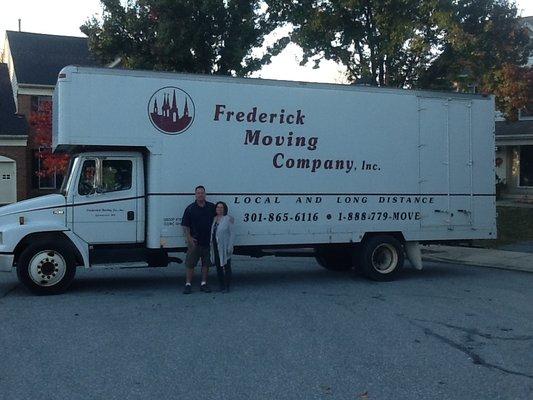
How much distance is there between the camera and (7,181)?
3034 centimetres

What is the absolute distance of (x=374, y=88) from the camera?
484 inches

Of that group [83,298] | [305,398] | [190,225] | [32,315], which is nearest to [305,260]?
[190,225]

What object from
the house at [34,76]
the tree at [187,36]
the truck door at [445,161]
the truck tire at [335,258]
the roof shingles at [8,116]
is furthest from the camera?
the house at [34,76]

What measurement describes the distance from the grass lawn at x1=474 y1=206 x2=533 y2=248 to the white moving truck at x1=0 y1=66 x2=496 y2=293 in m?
5.59

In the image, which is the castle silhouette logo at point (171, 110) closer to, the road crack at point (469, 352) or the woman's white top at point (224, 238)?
the woman's white top at point (224, 238)

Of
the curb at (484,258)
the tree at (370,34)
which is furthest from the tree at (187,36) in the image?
the curb at (484,258)

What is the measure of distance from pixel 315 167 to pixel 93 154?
12.3 ft

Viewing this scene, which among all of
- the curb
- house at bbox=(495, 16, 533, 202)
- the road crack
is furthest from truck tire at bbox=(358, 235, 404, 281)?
house at bbox=(495, 16, 533, 202)

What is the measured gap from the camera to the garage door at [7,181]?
30281mm

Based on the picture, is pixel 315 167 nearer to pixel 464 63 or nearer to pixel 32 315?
pixel 32 315

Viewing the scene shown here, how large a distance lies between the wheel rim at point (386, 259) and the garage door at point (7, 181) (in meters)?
22.3

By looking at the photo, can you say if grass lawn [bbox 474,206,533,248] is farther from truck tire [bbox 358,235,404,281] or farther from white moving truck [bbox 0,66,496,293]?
truck tire [bbox 358,235,404,281]

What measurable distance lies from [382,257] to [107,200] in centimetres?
511

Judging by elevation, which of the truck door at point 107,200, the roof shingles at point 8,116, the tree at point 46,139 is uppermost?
the roof shingles at point 8,116
